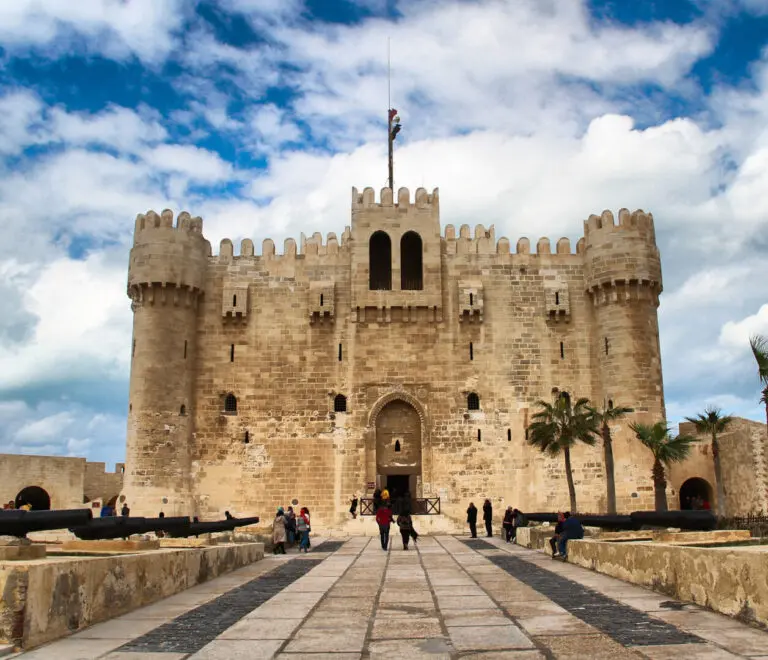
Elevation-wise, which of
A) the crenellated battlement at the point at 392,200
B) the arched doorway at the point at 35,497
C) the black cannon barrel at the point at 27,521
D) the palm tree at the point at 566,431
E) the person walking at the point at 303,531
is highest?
the crenellated battlement at the point at 392,200

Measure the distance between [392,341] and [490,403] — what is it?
4127 mm

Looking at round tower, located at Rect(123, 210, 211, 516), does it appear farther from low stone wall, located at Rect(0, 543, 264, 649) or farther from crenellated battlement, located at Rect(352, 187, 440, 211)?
low stone wall, located at Rect(0, 543, 264, 649)

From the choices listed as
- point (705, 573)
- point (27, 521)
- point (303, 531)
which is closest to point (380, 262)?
point (303, 531)

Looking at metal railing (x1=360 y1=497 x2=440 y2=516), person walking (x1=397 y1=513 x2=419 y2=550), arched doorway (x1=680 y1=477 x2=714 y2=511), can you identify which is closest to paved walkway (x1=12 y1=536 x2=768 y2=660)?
person walking (x1=397 y1=513 x2=419 y2=550)

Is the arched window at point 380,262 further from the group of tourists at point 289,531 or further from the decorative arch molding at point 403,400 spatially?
the group of tourists at point 289,531

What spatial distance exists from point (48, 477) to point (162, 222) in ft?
38.5

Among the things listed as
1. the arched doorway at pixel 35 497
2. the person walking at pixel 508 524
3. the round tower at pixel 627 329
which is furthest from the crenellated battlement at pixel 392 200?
the arched doorway at pixel 35 497

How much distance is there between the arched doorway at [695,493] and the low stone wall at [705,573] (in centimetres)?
2077

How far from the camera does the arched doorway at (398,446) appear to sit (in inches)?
1103

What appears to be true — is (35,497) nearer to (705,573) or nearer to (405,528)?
(405,528)

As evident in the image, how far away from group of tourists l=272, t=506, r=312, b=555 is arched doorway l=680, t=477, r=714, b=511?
16016 mm

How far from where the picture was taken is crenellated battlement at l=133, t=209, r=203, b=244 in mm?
28297

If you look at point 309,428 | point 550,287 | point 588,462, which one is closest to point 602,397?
point 588,462

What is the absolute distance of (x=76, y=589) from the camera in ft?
19.9
